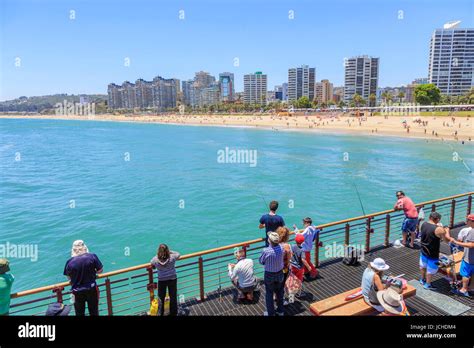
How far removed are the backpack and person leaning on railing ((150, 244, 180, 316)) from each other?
4.61m

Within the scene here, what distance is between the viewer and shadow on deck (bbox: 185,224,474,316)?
6.49 meters

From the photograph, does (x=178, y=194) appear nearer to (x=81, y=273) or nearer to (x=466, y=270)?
(x=81, y=273)

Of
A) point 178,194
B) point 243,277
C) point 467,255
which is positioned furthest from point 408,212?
point 178,194

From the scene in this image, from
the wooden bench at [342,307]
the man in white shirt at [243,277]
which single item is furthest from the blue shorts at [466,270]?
the man in white shirt at [243,277]

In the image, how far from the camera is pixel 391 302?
5.19 meters

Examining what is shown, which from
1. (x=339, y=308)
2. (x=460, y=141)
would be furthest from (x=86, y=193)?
(x=460, y=141)

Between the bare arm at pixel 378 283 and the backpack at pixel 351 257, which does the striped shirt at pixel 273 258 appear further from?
the backpack at pixel 351 257

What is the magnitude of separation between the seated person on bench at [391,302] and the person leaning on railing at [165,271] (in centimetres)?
342

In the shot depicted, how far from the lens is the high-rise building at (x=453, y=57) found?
17475 cm

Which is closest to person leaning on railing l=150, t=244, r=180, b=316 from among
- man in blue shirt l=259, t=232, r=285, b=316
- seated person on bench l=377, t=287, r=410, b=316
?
man in blue shirt l=259, t=232, r=285, b=316

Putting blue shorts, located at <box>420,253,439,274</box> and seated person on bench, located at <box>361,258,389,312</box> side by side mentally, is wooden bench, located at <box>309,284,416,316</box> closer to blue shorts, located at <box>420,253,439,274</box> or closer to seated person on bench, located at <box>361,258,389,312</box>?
seated person on bench, located at <box>361,258,389,312</box>

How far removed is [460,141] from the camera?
66.5m
